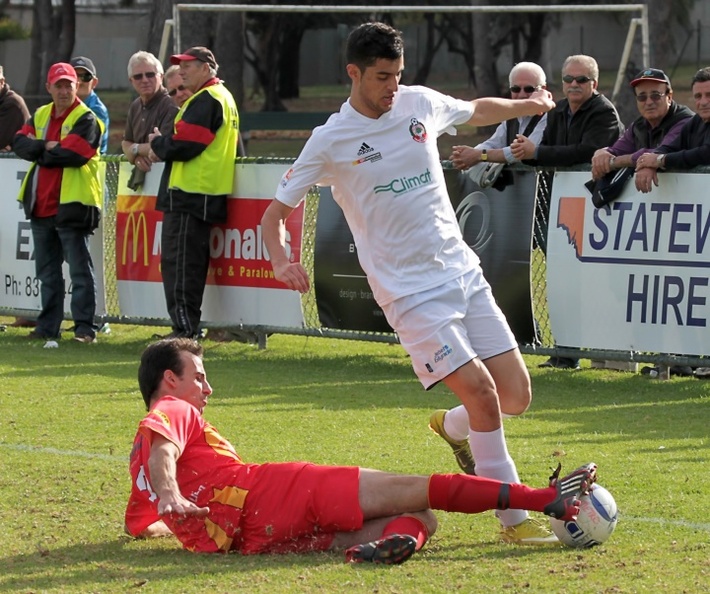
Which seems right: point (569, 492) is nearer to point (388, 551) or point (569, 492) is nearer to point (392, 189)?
point (388, 551)

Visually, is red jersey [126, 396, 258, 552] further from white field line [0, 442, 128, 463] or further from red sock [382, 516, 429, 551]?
white field line [0, 442, 128, 463]

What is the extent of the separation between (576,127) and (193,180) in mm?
3233

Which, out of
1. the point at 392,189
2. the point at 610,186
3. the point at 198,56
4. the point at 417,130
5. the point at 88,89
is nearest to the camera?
the point at 392,189

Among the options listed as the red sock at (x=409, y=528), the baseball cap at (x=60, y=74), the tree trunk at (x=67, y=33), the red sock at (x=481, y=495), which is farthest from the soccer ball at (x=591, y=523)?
the tree trunk at (x=67, y=33)

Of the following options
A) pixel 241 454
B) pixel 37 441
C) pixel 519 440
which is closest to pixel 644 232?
pixel 519 440

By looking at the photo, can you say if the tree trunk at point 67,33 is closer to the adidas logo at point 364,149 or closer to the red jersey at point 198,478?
the adidas logo at point 364,149

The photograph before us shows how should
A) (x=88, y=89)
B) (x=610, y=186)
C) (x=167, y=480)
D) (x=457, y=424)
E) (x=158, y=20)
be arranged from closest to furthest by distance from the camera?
(x=167, y=480) < (x=457, y=424) < (x=610, y=186) < (x=88, y=89) < (x=158, y=20)

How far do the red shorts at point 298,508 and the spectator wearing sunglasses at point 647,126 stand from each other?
17.1 feet

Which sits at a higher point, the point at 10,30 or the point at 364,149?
the point at 10,30

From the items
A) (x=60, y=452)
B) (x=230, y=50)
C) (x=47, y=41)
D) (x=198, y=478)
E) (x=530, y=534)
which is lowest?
(x=60, y=452)

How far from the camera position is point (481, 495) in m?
5.54

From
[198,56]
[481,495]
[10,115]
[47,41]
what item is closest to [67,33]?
→ [47,41]

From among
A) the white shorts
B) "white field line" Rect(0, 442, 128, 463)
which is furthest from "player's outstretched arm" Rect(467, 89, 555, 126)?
"white field line" Rect(0, 442, 128, 463)

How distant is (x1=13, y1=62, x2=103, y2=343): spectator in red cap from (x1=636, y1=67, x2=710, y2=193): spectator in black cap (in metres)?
4.96
